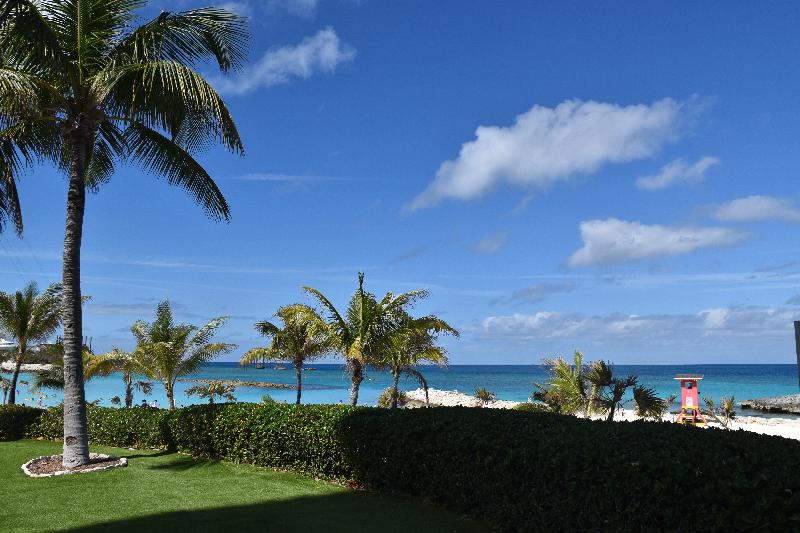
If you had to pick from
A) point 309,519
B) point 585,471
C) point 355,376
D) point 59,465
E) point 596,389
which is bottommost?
point 309,519

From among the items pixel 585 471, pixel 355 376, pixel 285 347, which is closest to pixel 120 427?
pixel 355 376

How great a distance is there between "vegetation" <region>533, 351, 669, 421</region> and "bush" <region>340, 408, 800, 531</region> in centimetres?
480

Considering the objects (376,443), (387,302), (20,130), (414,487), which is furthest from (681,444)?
(20,130)

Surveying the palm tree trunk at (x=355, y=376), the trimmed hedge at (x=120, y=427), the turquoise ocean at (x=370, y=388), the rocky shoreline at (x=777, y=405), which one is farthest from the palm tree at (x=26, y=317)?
the rocky shoreline at (x=777, y=405)

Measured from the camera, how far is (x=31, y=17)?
34.1ft

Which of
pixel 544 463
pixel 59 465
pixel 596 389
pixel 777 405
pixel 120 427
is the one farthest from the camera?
pixel 777 405

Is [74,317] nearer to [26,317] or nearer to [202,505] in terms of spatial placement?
[202,505]

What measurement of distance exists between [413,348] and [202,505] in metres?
14.4

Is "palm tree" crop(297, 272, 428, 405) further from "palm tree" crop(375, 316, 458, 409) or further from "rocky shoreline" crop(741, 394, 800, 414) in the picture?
"rocky shoreline" crop(741, 394, 800, 414)

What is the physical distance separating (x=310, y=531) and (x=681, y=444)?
177 inches

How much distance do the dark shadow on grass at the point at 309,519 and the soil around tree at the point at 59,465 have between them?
160 inches

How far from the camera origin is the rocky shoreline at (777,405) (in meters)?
49.5

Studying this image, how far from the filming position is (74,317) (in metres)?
11.8

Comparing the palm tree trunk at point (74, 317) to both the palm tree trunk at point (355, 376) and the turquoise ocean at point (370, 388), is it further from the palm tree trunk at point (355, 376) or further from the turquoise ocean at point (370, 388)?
the turquoise ocean at point (370, 388)
